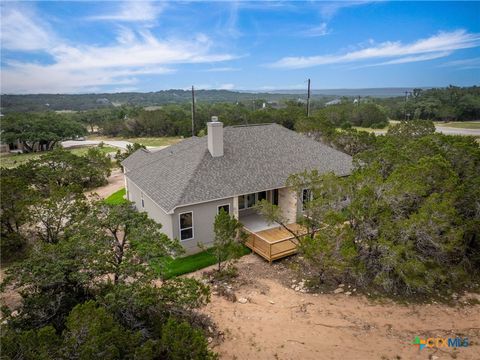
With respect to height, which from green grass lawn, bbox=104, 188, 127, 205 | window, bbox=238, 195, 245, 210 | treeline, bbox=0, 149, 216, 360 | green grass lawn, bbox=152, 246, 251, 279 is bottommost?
green grass lawn, bbox=104, 188, 127, 205

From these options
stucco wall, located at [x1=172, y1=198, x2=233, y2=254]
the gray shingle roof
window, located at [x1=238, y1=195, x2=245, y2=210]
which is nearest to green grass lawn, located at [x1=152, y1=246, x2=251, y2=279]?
stucco wall, located at [x1=172, y1=198, x2=233, y2=254]

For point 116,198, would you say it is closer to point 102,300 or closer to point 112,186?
point 112,186

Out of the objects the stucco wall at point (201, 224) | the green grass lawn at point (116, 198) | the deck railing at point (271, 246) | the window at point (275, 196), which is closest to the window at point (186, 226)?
the stucco wall at point (201, 224)

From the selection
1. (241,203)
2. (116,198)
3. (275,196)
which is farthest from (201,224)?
(116,198)

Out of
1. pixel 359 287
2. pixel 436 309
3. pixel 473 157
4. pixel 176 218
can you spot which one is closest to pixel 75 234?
pixel 176 218

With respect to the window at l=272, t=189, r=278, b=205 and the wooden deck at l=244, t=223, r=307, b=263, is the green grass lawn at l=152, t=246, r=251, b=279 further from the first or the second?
the window at l=272, t=189, r=278, b=205

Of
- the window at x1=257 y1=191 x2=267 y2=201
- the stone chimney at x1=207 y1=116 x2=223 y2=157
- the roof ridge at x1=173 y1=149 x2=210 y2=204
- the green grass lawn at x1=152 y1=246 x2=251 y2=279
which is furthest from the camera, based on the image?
the window at x1=257 y1=191 x2=267 y2=201
